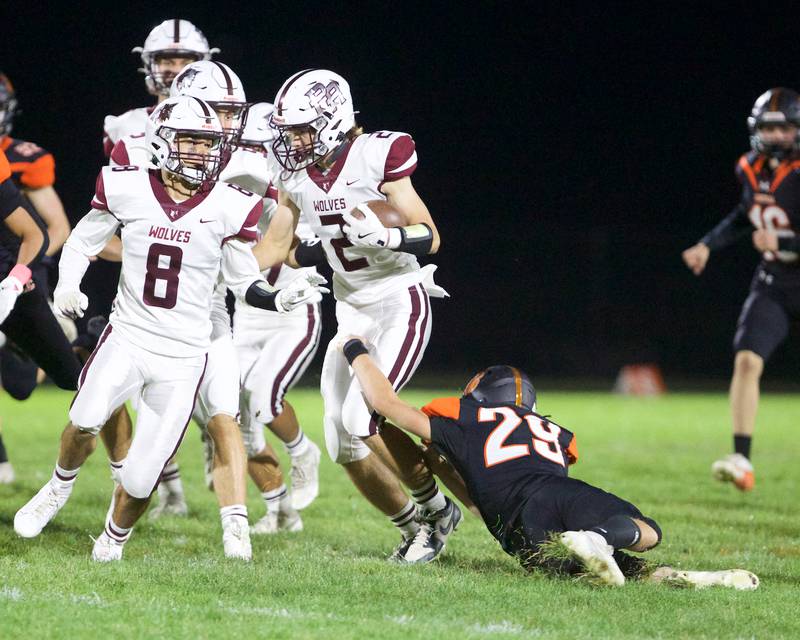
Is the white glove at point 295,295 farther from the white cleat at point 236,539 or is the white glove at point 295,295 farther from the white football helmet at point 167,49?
the white football helmet at point 167,49

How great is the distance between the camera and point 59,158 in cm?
A: 2050

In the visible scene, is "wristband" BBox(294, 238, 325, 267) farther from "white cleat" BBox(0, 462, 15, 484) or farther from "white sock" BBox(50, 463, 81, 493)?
"white cleat" BBox(0, 462, 15, 484)

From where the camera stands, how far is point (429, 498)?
474 cm

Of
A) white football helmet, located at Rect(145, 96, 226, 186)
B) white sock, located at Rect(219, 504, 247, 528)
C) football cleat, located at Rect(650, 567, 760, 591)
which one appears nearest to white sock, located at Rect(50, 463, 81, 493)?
white sock, located at Rect(219, 504, 247, 528)

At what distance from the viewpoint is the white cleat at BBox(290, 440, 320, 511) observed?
6.08 meters

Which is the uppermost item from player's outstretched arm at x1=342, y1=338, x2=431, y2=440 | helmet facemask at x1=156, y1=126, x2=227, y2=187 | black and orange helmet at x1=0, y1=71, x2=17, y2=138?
helmet facemask at x1=156, y1=126, x2=227, y2=187

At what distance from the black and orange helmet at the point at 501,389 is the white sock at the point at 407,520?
666mm

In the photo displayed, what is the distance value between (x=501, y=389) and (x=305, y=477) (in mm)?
2045

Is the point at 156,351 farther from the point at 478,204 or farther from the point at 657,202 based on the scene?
the point at 657,202

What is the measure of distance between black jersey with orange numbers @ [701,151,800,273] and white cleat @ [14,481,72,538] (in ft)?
13.5

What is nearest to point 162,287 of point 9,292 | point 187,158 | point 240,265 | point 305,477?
point 240,265

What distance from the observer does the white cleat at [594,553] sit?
3.77 metres

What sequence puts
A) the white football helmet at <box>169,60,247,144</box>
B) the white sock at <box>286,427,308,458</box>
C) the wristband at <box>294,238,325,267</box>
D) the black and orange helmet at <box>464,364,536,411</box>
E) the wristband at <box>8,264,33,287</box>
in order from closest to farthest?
the black and orange helmet at <box>464,364,536,411</box> < the wristband at <box>8,264,33,287</box> < the wristband at <box>294,238,325,267</box> < the white football helmet at <box>169,60,247,144</box> < the white sock at <box>286,427,308,458</box>

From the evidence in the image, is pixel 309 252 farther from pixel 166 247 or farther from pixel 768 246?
pixel 768 246
